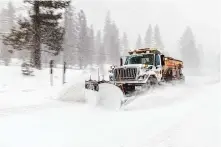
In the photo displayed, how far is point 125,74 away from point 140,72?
72 centimetres

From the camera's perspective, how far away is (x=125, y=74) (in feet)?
48.1

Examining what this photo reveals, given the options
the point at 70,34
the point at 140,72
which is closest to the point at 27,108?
the point at 140,72

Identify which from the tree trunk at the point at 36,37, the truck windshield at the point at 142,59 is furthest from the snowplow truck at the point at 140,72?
the tree trunk at the point at 36,37

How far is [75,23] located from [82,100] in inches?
2143

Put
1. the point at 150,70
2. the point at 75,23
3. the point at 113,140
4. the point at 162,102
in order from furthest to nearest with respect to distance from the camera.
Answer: the point at 75,23
the point at 150,70
the point at 162,102
the point at 113,140

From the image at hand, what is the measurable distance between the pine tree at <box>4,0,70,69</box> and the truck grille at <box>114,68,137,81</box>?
35.8ft

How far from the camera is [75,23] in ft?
212

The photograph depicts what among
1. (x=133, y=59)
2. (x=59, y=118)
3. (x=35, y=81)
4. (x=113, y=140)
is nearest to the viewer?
(x=113, y=140)

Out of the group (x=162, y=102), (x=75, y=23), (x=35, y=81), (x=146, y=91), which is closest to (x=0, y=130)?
(x=162, y=102)

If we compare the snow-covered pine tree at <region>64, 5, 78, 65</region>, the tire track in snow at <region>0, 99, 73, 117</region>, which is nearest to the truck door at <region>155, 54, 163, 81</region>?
the tire track in snow at <region>0, 99, 73, 117</region>

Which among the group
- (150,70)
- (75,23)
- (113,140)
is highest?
(75,23)

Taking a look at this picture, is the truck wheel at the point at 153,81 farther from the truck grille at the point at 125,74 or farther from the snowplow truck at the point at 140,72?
the truck grille at the point at 125,74

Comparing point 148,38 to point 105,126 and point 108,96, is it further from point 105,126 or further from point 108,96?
point 105,126

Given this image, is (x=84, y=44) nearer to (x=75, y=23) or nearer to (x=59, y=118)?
(x=75, y=23)
